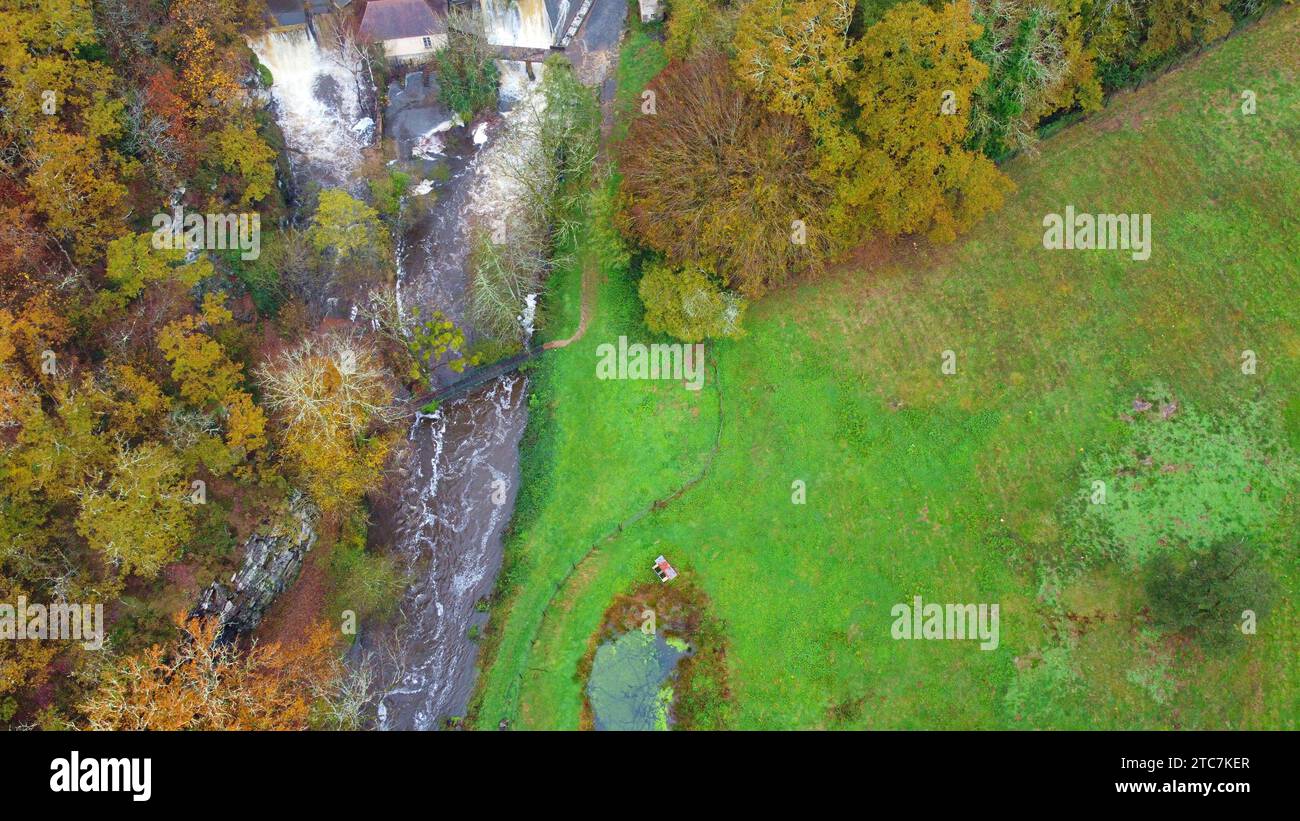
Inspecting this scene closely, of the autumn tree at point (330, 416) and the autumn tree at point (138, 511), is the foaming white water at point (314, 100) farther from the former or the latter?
the autumn tree at point (138, 511)

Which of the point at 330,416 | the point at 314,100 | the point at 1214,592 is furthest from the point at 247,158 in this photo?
the point at 1214,592

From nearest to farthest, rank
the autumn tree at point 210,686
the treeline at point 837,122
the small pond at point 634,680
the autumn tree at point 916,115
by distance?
the autumn tree at point 210,686 → the autumn tree at point 916,115 → the treeline at point 837,122 → the small pond at point 634,680

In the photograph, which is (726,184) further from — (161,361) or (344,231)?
(161,361)

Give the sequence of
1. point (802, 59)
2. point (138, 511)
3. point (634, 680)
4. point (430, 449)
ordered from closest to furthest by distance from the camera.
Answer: point (138, 511), point (802, 59), point (634, 680), point (430, 449)

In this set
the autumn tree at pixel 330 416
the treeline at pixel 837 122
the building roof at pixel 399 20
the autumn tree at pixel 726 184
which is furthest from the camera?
the building roof at pixel 399 20

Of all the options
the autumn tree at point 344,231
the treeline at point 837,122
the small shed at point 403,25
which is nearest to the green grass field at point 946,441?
the treeline at point 837,122

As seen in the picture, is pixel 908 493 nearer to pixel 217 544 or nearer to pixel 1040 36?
pixel 1040 36
